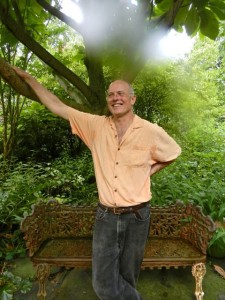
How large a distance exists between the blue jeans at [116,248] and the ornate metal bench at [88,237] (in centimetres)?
48

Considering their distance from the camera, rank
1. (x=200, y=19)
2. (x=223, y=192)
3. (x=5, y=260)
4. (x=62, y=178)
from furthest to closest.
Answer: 1. (x=62, y=178)
2. (x=223, y=192)
3. (x=5, y=260)
4. (x=200, y=19)

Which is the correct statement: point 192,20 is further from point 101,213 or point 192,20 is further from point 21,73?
point 101,213

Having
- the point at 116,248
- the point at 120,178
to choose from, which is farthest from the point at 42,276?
the point at 120,178

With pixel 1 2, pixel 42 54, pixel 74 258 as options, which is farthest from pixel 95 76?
pixel 74 258

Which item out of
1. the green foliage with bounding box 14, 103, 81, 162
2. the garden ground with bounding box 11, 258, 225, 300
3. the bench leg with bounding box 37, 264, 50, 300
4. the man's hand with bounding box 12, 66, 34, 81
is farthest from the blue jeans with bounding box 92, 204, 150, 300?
the green foliage with bounding box 14, 103, 81, 162

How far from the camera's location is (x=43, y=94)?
1919mm

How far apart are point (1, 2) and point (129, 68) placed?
0.97 meters

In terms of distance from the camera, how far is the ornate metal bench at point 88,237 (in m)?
2.31

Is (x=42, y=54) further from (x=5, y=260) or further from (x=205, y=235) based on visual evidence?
(x=5, y=260)

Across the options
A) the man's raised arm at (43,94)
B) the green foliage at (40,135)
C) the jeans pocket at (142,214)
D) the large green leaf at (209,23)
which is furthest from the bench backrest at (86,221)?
the green foliage at (40,135)

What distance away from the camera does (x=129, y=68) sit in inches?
72.3

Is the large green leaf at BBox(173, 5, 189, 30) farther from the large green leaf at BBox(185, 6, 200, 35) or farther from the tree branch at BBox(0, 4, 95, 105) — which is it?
the tree branch at BBox(0, 4, 95, 105)

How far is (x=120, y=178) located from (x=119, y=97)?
1.69ft

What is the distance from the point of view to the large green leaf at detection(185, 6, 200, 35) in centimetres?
212
